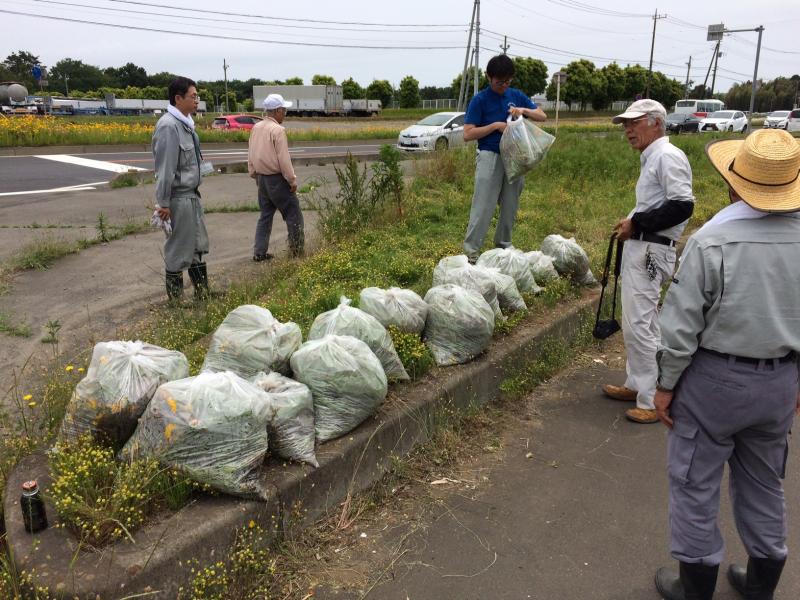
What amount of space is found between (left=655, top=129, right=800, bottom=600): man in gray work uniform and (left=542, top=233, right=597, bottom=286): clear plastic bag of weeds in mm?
3520

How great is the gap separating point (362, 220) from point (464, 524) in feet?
17.7

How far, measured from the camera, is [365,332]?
3.64m

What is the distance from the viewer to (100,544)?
2312 millimetres

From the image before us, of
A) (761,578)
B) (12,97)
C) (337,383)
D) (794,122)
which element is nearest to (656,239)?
(761,578)

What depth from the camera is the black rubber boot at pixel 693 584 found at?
8.05 ft

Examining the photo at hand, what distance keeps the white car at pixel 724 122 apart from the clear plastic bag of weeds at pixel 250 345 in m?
40.1

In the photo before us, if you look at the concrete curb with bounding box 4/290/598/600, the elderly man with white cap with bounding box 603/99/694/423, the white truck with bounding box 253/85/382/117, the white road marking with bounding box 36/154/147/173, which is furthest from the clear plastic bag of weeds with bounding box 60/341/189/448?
the white truck with bounding box 253/85/382/117

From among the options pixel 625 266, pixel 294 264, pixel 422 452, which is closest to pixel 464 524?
pixel 422 452

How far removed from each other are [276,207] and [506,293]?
3.56 metres

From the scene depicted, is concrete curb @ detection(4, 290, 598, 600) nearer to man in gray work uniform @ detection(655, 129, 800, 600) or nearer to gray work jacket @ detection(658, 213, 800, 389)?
man in gray work uniform @ detection(655, 129, 800, 600)

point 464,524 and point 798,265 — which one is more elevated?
point 798,265

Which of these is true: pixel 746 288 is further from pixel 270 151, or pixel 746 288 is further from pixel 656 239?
pixel 270 151

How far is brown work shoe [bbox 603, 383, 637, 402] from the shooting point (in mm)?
4562

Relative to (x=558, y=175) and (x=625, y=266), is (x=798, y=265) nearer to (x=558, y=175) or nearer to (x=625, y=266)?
(x=625, y=266)
